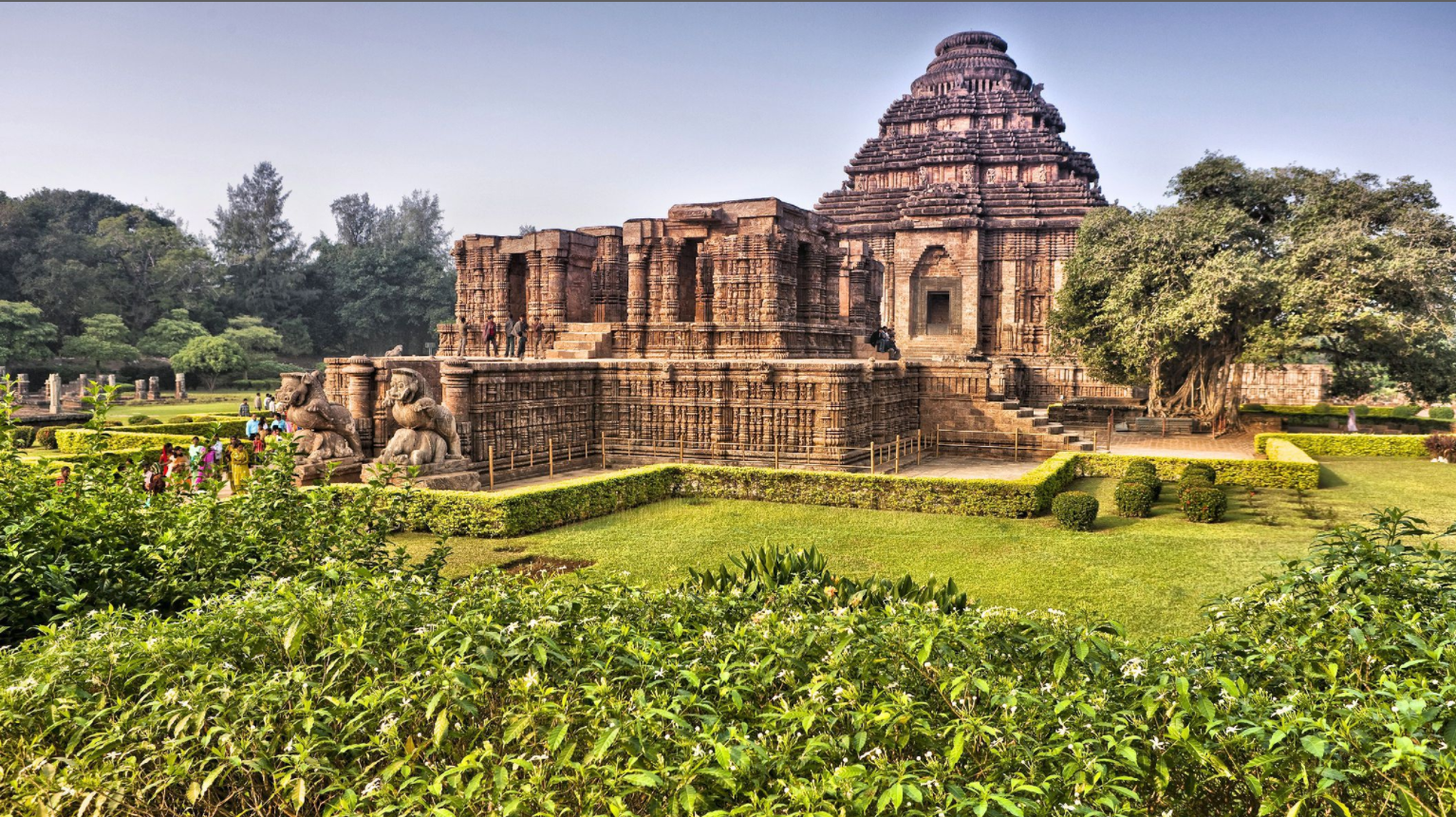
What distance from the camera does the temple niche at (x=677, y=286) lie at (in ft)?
66.2

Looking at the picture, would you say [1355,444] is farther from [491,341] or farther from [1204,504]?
A: [491,341]

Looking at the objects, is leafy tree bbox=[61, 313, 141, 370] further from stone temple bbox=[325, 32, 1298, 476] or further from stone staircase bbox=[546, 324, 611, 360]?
stone staircase bbox=[546, 324, 611, 360]

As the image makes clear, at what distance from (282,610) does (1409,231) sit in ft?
93.5

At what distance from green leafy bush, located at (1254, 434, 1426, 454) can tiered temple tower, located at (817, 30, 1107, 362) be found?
11936 millimetres

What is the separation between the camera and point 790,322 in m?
20.4

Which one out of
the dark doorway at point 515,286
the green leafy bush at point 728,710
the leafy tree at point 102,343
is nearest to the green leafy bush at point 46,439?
the dark doorway at point 515,286

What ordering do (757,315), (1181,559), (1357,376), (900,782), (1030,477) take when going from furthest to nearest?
(1357,376), (757,315), (1030,477), (1181,559), (900,782)

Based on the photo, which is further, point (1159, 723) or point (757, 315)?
point (757, 315)

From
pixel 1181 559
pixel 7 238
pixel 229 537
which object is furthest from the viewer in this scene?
pixel 7 238

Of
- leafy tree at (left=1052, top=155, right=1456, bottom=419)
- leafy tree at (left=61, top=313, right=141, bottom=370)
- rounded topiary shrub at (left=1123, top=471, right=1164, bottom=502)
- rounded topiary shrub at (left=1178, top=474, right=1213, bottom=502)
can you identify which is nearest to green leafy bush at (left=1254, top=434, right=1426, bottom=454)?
leafy tree at (left=1052, top=155, right=1456, bottom=419)

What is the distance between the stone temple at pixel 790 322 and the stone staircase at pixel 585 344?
6 centimetres

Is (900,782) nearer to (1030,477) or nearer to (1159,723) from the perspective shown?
(1159,723)

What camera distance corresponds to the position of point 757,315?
794 inches

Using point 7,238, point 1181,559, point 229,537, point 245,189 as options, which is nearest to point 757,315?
point 1181,559
